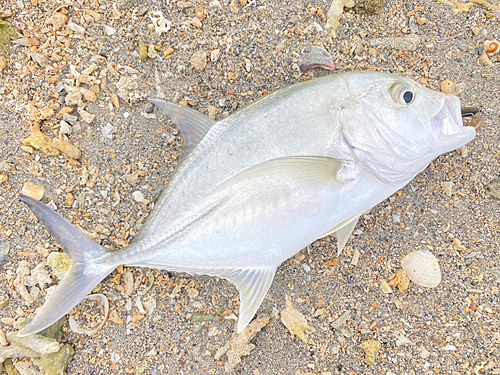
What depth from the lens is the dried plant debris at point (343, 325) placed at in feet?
6.34

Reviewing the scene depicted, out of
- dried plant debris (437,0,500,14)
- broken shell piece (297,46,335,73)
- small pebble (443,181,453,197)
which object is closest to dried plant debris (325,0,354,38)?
broken shell piece (297,46,335,73)

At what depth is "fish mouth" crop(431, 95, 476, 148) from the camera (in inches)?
63.3

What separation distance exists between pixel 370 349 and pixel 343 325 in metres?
0.19

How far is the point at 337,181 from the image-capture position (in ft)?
5.30

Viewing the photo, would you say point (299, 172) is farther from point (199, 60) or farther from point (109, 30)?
point (109, 30)

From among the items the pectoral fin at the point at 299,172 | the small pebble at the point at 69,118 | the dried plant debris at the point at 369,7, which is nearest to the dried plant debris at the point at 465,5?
the dried plant debris at the point at 369,7

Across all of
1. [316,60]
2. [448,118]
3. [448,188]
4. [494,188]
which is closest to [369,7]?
[316,60]

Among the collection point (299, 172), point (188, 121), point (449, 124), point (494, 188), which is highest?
point (188, 121)

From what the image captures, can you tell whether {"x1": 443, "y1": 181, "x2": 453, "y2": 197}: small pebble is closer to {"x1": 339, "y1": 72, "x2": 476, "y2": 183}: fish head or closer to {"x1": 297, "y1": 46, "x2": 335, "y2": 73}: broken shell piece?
{"x1": 339, "y1": 72, "x2": 476, "y2": 183}: fish head

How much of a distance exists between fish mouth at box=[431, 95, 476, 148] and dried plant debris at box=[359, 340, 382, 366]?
3.83 feet

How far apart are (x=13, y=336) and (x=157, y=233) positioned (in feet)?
3.72

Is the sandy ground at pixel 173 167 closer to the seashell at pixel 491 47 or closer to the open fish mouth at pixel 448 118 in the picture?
the seashell at pixel 491 47

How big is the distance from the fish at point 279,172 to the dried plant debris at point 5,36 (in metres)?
1.11

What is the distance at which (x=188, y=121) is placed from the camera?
1718mm
